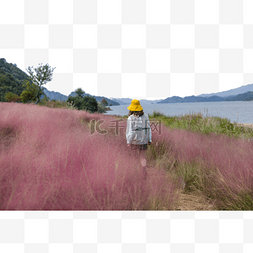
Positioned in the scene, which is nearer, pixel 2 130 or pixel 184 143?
pixel 2 130

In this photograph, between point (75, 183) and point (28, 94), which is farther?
point (28, 94)

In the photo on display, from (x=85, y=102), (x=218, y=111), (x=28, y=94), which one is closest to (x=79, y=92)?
(x=85, y=102)

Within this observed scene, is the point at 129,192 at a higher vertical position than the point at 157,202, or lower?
higher

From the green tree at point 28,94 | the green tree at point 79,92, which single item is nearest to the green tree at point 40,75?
the green tree at point 28,94

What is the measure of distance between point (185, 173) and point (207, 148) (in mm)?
1122

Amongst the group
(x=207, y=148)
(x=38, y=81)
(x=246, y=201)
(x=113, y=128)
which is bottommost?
(x=246, y=201)

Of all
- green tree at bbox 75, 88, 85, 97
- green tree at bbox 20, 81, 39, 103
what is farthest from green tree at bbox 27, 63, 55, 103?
green tree at bbox 75, 88, 85, 97

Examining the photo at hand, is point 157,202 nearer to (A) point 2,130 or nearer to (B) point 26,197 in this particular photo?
(B) point 26,197

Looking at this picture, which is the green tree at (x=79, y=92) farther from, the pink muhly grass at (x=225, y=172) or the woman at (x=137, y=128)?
the woman at (x=137, y=128)

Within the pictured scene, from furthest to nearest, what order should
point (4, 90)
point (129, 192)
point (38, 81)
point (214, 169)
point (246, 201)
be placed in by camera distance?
point (4, 90) → point (38, 81) → point (214, 169) → point (246, 201) → point (129, 192)

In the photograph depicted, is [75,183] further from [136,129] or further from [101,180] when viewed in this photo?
[136,129]

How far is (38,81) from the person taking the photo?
32.8 m

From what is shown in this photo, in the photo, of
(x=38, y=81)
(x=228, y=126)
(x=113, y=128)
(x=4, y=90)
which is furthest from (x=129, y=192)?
(x=4, y=90)

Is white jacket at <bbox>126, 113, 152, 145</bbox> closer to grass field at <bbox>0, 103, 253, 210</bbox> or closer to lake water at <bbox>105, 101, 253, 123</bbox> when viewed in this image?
grass field at <bbox>0, 103, 253, 210</bbox>
